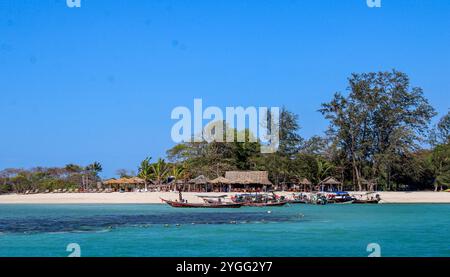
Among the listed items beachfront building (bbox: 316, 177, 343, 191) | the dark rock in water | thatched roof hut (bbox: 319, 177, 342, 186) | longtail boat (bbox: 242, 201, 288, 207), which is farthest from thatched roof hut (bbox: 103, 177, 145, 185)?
the dark rock in water

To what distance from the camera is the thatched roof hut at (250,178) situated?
193 feet

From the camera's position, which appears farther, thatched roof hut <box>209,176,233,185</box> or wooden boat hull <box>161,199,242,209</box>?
thatched roof hut <box>209,176,233,185</box>

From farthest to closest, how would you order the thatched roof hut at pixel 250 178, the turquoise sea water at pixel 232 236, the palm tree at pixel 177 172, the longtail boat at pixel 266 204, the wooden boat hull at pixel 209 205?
1. the palm tree at pixel 177 172
2. the thatched roof hut at pixel 250 178
3. the longtail boat at pixel 266 204
4. the wooden boat hull at pixel 209 205
5. the turquoise sea water at pixel 232 236

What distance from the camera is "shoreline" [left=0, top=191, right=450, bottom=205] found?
178 ft

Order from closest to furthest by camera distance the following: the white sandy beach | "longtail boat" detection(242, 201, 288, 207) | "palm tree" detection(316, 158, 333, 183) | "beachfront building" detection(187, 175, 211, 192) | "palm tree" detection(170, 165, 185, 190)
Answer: "longtail boat" detection(242, 201, 288, 207) < the white sandy beach < "palm tree" detection(316, 158, 333, 183) < "beachfront building" detection(187, 175, 211, 192) < "palm tree" detection(170, 165, 185, 190)

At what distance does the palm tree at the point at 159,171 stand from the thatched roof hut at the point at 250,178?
11.9m

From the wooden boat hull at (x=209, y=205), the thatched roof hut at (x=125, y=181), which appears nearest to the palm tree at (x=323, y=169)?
the wooden boat hull at (x=209, y=205)

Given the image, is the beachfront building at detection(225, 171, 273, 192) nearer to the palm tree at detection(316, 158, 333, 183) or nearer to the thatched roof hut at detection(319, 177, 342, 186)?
the palm tree at detection(316, 158, 333, 183)

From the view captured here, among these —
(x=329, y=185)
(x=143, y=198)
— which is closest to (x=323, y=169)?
(x=329, y=185)

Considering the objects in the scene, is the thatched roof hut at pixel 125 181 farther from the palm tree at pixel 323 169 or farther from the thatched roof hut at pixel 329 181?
the thatched roof hut at pixel 329 181

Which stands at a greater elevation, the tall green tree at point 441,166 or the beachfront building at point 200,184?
the tall green tree at point 441,166

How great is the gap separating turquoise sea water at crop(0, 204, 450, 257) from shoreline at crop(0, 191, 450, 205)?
17.6 meters
